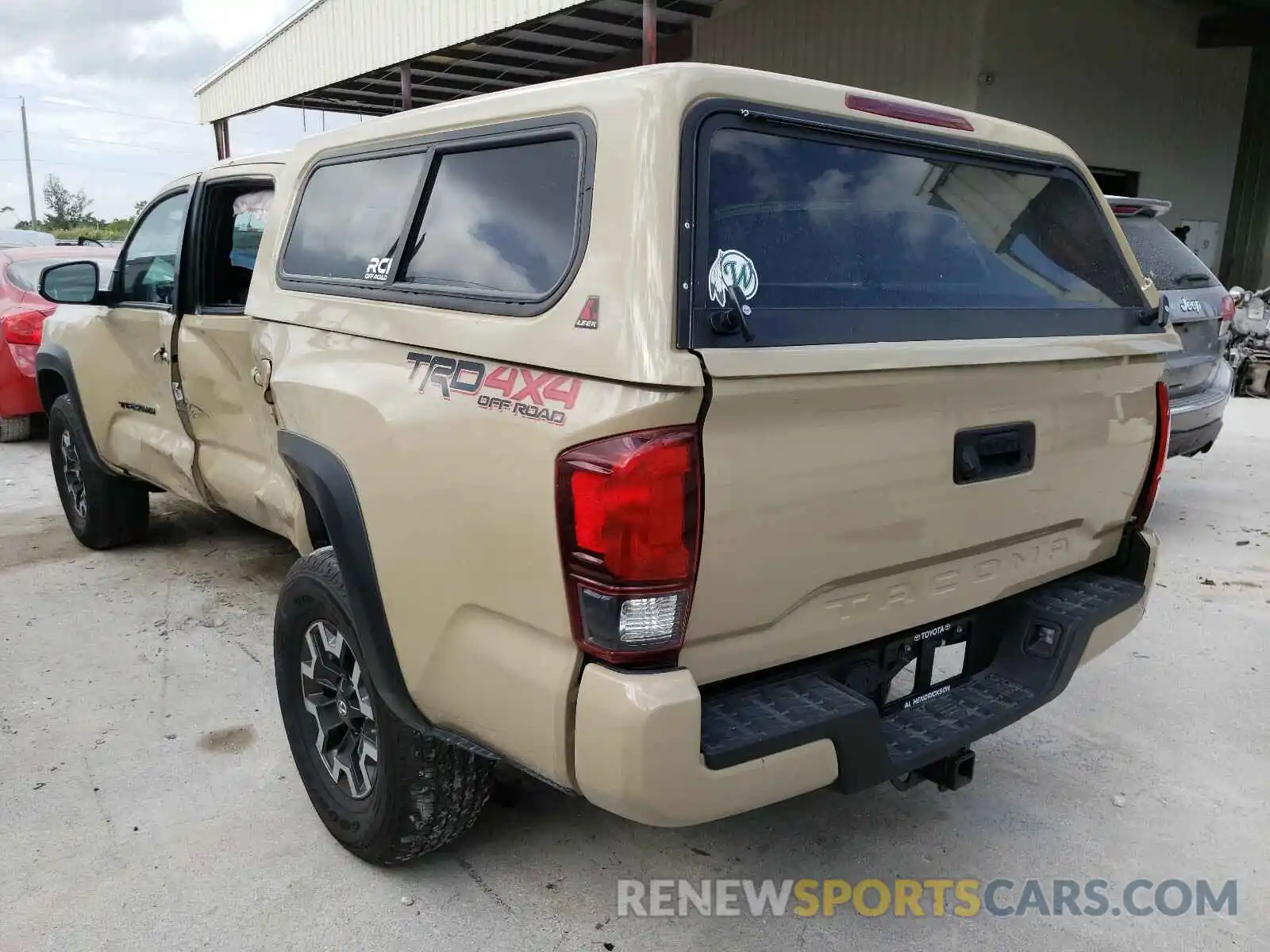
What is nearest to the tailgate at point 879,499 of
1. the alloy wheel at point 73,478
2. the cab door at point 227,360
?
the cab door at point 227,360

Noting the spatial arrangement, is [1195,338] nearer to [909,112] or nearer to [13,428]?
[909,112]

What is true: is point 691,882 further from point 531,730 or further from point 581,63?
point 581,63

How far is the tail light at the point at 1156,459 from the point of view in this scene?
9.63ft

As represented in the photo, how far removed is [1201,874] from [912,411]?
66.2 inches

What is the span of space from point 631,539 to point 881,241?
3.57 feet

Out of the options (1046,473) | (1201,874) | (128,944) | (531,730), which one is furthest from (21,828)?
(1201,874)

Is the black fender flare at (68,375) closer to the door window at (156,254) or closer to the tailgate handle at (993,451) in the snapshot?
the door window at (156,254)

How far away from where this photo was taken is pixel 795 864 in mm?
2828

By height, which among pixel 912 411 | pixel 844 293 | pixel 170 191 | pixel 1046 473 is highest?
pixel 170 191

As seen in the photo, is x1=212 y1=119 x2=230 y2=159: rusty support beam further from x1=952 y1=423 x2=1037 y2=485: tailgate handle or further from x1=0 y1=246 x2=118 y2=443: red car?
x1=952 y1=423 x2=1037 y2=485: tailgate handle

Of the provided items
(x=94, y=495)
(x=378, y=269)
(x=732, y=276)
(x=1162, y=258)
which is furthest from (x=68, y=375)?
(x=1162, y=258)

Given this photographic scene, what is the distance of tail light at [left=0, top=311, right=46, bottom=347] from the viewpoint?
7.96m

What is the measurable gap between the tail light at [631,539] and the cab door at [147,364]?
10.3 feet

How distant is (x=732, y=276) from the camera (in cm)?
208
